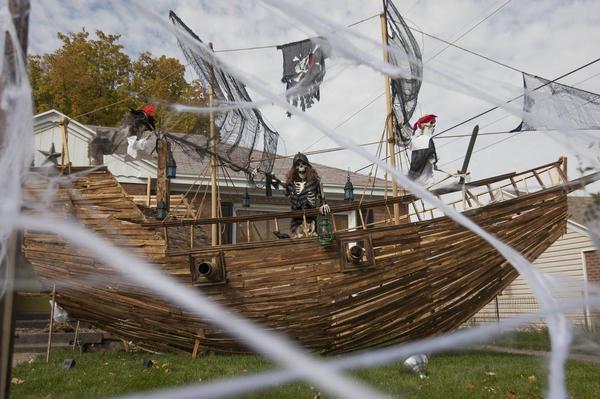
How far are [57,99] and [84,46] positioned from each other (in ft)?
10.2

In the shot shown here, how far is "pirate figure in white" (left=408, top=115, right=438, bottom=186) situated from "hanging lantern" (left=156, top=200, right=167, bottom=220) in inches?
145

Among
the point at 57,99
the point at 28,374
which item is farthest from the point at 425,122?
the point at 57,99

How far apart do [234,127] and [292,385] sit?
17.1ft

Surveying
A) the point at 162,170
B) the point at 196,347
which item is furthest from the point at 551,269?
the point at 162,170

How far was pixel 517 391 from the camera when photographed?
14.9 feet

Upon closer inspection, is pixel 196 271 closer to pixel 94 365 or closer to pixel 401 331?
pixel 94 365

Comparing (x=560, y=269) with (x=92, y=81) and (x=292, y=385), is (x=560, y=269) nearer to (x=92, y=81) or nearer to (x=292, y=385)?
(x=292, y=385)

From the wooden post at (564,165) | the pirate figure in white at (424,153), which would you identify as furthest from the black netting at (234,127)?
the wooden post at (564,165)

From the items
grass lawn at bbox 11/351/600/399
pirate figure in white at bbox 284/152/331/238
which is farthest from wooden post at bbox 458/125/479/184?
grass lawn at bbox 11/351/600/399

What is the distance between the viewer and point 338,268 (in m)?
6.17

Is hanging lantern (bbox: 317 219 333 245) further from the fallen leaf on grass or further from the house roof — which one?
the house roof

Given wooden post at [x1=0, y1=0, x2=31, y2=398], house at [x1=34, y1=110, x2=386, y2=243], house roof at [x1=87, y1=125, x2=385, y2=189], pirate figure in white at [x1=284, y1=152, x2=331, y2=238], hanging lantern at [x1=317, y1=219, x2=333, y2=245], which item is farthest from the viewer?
house roof at [x1=87, y1=125, x2=385, y2=189]

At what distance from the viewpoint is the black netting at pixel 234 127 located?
27.5ft

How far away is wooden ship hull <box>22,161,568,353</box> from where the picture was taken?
6.20 metres
